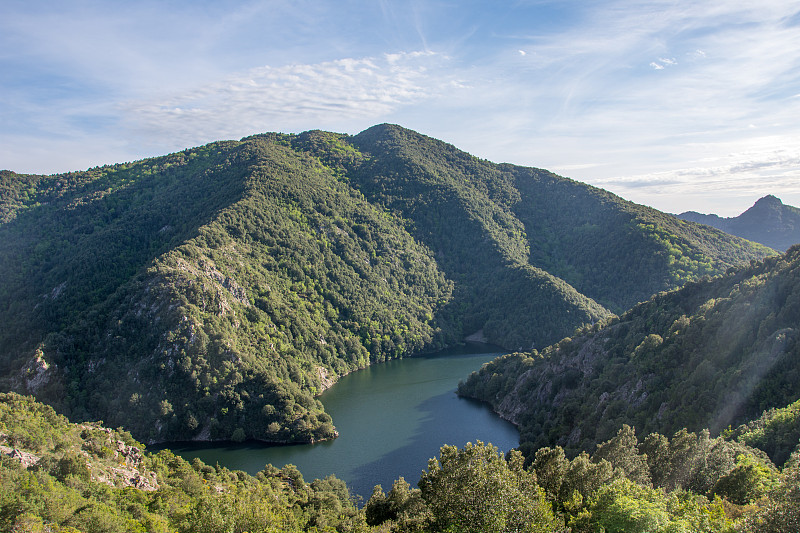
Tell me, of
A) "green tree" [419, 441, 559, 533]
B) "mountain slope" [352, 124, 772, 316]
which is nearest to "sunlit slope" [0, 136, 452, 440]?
"mountain slope" [352, 124, 772, 316]

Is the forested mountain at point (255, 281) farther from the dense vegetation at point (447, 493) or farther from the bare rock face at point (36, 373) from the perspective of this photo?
the dense vegetation at point (447, 493)

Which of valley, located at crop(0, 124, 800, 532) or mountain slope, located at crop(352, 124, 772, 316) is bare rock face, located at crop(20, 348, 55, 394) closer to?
valley, located at crop(0, 124, 800, 532)

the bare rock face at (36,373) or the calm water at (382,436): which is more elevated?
the bare rock face at (36,373)

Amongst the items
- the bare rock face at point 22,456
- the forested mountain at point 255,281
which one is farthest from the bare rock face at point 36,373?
the bare rock face at point 22,456

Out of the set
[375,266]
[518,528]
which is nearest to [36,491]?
[518,528]

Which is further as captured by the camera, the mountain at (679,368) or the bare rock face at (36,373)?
the bare rock face at (36,373)

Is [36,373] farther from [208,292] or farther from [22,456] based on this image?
[22,456]
